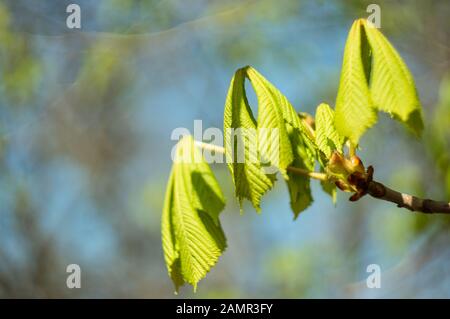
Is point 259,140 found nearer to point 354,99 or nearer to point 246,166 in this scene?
point 246,166

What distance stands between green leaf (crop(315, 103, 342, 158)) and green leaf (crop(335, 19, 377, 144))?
0.10 meters

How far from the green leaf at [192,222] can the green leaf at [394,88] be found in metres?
0.28

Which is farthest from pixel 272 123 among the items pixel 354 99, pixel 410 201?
pixel 410 201

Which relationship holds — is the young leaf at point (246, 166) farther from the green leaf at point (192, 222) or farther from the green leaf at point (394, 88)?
the green leaf at point (394, 88)

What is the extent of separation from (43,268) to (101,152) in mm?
828

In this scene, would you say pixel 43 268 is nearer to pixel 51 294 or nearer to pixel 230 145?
pixel 51 294

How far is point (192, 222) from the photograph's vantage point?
969mm

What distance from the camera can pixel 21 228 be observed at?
3.47 metres

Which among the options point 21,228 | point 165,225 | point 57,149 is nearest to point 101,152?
point 57,149

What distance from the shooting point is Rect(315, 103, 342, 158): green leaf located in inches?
39.4

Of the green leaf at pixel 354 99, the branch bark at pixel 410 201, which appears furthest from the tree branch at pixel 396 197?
the green leaf at pixel 354 99

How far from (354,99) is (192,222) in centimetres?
32

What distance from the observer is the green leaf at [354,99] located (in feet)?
2.87

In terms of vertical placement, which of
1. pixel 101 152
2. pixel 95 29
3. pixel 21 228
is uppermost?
pixel 95 29
